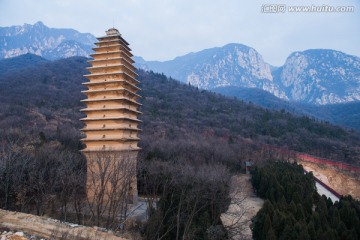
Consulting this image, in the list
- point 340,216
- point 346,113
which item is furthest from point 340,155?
point 346,113

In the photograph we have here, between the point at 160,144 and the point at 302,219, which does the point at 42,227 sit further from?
the point at 160,144

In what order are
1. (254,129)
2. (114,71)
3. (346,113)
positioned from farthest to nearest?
(346,113) → (254,129) → (114,71)

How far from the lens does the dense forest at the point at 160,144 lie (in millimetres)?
19078

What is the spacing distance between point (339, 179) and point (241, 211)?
24388 millimetres

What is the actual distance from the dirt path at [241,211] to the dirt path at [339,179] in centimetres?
1382

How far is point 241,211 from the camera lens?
26625 millimetres

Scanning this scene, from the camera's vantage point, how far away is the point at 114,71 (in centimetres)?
2258

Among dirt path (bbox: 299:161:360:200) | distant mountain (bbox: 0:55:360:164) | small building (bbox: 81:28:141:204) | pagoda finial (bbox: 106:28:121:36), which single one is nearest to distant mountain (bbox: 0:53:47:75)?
distant mountain (bbox: 0:55:360:164)

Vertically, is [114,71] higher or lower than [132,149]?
higher

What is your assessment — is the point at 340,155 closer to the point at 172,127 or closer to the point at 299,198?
the point at 172,127

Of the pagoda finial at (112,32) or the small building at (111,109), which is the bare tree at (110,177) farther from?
the pagoda finial at (112,32)

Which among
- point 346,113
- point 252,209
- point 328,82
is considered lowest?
point 252,209

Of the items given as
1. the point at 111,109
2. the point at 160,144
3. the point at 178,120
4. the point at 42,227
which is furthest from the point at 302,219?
the point at 178,120

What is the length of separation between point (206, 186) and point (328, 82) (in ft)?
657
